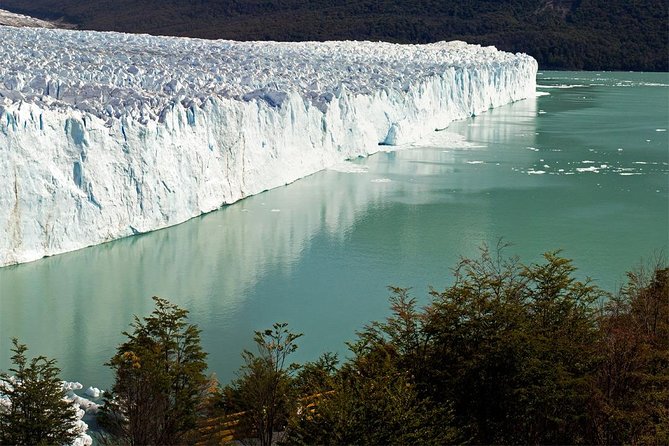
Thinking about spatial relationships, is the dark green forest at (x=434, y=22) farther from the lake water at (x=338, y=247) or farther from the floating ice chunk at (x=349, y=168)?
the lake water at (x=338, y=247)

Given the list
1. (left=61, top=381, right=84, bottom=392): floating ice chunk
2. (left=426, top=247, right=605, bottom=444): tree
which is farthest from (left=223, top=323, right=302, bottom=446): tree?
(left=61, top=381, right=84, bottom=392): floating ice chunk

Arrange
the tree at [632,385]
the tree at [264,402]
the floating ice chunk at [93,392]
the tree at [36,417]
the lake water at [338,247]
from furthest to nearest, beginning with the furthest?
the lake water at [338,247] → the floating ice chunk at [93,392] → the tree at [264,402] → the tree at [632,385] → the tree at [36,417]

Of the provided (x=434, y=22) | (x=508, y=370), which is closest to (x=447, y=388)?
(x=508, y=370)

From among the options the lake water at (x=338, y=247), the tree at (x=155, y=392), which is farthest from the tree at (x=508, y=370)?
the lake water at (x=338, y=247)

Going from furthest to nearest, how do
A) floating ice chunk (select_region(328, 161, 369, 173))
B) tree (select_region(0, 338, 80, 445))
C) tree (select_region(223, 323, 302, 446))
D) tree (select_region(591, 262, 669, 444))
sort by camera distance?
floating ice chunk (select_region(328, 161, 369, 173)), tree (select_region(223, 323, 302, 446)), tree (select_region(591, 262, 669, 444)), tree (select_region(0, 338, 80, 445))

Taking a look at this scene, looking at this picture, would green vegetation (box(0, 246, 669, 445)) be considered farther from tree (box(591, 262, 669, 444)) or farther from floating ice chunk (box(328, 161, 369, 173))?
floating ice chunk (box(328, 161, 369, 173))
